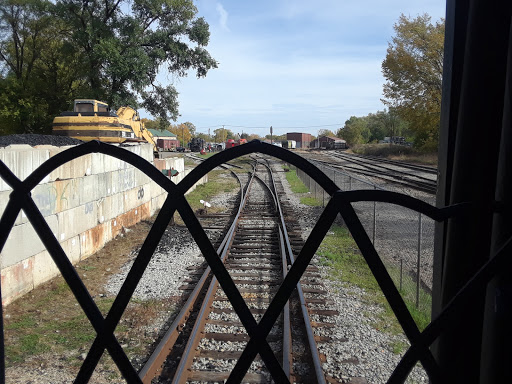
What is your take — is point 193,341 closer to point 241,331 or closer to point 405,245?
point 241,331

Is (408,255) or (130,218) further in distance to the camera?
(130,218)

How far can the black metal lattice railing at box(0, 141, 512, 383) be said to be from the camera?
1354 millimetres

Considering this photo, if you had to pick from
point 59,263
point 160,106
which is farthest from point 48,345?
point 160,106

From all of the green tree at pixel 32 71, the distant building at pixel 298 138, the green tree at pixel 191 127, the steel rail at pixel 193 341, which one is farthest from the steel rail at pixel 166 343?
the green tree at pixel 191 127

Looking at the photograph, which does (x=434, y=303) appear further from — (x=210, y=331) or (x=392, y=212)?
(x=392, y=212)

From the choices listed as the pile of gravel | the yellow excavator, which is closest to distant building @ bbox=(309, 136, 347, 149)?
the yellow excavator

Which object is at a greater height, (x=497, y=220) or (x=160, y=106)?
(x=160, y=106)

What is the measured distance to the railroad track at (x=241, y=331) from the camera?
461 cm

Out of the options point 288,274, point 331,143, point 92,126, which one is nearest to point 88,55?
point 92,126

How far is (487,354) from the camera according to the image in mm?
1401

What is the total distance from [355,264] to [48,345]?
6.12 meters

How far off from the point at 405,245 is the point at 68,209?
25.1 feet

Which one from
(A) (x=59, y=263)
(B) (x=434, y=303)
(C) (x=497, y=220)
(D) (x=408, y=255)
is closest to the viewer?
(C) (x=497, y=220)

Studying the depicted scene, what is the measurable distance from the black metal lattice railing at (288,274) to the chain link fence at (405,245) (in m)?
6.04
